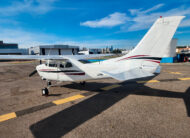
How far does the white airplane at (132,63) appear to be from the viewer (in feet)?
18.5

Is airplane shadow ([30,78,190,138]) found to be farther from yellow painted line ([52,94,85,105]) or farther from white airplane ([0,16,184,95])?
white airplane ([0,16,184,95])

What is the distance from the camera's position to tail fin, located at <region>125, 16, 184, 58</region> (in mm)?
5520

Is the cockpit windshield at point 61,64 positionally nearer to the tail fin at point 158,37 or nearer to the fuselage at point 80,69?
the fuselage at point 80,69

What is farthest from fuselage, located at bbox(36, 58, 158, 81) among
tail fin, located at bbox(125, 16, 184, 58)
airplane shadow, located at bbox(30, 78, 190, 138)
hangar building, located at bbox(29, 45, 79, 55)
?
hangar building, located at bbox(29, 45, 79, 55)

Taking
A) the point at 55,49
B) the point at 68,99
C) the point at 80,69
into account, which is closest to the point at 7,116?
the point at 68,99

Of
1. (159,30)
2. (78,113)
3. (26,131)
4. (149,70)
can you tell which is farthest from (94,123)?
(159,30)

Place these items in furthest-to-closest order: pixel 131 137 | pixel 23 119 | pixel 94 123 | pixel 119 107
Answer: pixel 119 107
pixel 23 119
pixel 94 123
pixel 131 137

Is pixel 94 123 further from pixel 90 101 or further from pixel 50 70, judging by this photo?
pixel 50 70

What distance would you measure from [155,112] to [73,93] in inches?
184

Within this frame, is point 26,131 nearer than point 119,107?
Yes

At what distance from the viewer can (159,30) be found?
5.82 m

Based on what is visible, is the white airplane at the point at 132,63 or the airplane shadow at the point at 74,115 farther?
the white airplane at the point at 132,63

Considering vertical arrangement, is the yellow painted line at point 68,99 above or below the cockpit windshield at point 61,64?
below

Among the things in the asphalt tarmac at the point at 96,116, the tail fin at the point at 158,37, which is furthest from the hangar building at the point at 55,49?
the tail fin at the point at 158,37
